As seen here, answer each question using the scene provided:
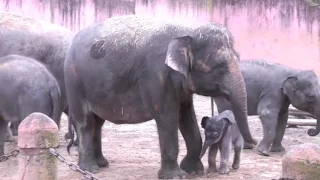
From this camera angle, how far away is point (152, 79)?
565 centimetres

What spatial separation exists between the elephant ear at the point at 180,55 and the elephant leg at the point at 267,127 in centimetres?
282

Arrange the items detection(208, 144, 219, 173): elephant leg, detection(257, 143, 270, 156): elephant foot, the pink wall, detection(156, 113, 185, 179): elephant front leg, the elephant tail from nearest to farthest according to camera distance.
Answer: detection(156, 113, 185, 179): elephant front leg < detection(208, 144, 219, 173): elephant leg < the elephant tail < detection(257, 143, 270, 156): elephant foot < the pink wall

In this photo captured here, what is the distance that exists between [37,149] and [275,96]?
4881mm

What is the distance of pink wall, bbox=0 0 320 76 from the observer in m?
16.3

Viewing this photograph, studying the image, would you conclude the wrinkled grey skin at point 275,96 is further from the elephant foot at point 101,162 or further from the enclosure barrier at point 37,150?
the enclosure barrier at point 37,150

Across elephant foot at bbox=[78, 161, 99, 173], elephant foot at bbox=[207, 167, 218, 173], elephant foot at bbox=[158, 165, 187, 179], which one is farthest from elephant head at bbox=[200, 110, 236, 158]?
elephant foot at bbox=[78, 161, 99, 173]

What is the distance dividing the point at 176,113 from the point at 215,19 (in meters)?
12.0

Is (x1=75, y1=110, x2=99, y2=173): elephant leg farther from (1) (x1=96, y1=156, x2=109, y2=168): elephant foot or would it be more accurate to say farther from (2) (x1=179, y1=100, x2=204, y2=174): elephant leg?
(2) (x1=179, y1=100, x2=204, y2=174): elephant leg

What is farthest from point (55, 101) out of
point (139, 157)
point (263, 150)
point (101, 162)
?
point (263, 150)

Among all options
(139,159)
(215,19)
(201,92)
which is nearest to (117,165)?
(139,159)

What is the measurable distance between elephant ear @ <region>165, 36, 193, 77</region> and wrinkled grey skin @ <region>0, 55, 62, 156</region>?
6.29 ft

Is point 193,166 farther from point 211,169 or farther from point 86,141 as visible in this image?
point 86,141

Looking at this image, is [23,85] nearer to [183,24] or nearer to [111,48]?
[111,48]

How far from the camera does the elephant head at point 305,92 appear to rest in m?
8.07
